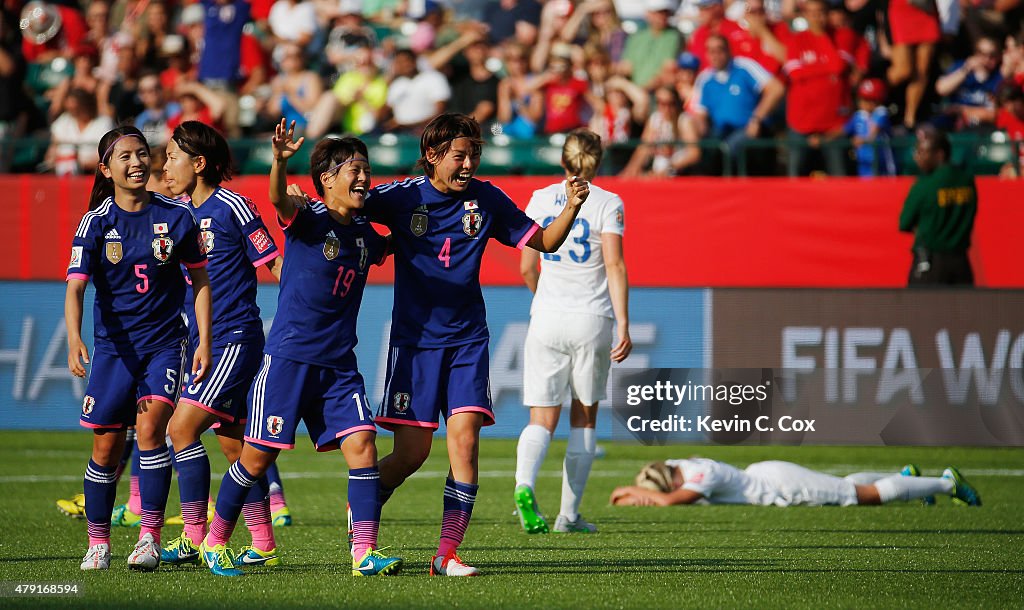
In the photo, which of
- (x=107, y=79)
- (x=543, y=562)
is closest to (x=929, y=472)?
(x=543, y=562)

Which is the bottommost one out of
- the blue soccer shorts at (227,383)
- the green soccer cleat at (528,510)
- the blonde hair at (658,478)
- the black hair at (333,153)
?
the blonde hair at (658,478)

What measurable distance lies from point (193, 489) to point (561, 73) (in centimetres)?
1058

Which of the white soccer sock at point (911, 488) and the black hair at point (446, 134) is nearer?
the black hair at point (446, 134)

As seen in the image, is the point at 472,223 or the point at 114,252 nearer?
the point at 114,252

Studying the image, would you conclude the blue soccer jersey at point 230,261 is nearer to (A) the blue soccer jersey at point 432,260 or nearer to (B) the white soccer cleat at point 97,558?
(A) the blue soccer jersey at point 432,260

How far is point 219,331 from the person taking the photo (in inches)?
280

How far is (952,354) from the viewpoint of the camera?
11.5 m

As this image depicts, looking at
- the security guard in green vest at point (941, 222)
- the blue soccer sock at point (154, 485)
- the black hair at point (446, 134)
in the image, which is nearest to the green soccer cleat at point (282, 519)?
the blue soccer sock at point (154, 485)

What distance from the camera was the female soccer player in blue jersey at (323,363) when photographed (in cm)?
638

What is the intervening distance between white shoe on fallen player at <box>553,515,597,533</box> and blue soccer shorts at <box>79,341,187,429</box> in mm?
2922

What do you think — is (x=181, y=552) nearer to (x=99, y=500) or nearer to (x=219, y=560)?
(x=219, y=560)

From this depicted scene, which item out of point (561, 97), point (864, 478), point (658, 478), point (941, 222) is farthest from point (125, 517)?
point (561, 97)

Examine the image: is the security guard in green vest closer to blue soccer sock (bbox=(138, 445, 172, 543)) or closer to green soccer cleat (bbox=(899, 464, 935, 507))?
green soccer cleat (bbox=(899, 464, 935, 507))

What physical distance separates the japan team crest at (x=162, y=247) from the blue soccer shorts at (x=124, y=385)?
0.44 m
